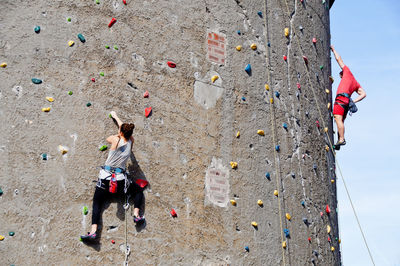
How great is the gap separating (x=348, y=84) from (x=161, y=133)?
301 cm

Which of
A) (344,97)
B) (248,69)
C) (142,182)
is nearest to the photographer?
(142,182)

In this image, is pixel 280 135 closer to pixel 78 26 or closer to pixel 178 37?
pixel 178 37

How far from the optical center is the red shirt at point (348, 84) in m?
7.99

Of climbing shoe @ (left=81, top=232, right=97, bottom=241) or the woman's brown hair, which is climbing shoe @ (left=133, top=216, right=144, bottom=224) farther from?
the woman's brown hair

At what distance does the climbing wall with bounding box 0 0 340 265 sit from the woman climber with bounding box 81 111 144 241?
101 mm

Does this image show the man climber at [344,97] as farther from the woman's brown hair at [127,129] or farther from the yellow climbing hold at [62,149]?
the yellow climbing hold at [62,149]

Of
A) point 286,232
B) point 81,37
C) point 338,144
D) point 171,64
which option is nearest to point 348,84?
point 338,144

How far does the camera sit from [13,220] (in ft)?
17.8

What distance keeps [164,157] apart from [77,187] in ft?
3.03

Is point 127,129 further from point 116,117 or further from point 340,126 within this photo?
point 340,126

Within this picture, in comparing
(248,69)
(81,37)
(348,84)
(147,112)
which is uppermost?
(348,84)

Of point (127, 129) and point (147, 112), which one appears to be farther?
point (147, 112)

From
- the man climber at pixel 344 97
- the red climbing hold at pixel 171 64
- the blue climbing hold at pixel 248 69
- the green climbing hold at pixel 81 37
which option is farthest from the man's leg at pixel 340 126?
the green climbing hold at pixel 81 37

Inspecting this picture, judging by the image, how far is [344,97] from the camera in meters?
7.99
